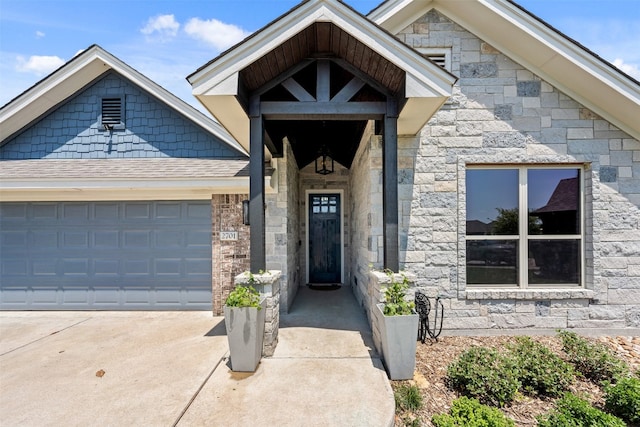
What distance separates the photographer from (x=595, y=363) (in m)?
3.30

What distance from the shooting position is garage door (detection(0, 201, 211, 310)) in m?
5.50

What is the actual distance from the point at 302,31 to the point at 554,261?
195 inches

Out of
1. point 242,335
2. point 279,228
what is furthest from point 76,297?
point 242,335

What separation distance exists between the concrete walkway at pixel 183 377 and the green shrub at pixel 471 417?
17.1 inches

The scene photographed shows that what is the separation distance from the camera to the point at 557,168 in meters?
4.60

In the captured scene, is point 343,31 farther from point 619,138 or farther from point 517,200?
point 619,138

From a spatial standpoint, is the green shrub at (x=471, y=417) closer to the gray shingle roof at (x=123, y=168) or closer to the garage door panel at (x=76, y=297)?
the gray shingle roof at (x=123, y=168)

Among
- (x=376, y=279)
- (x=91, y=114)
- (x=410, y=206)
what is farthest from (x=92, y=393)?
(x=91, y=114)

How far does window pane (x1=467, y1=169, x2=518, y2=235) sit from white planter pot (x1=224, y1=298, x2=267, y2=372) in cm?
347

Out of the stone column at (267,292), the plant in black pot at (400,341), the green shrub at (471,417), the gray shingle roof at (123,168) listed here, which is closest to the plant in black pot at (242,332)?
the stone column at (267,292)

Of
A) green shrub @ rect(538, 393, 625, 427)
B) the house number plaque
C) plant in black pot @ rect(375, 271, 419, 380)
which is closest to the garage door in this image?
the house number plaque

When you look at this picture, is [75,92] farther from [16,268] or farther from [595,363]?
[595,363]

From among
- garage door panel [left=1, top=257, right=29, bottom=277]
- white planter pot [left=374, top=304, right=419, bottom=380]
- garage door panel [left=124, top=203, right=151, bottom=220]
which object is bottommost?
white planter pot [left=374, top=304, right=419, bottom=380]

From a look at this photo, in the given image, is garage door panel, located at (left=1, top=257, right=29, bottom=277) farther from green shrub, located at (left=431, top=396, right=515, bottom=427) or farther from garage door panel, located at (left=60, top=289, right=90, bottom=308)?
green shrub, located at (left=431, top=396, right=515, bottom=427)
